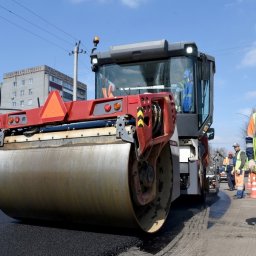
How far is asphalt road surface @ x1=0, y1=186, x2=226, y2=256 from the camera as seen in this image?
4.20 metres

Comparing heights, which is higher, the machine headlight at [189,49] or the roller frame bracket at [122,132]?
the machine headlight at [189,49]

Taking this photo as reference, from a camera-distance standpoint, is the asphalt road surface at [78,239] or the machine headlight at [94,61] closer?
the asphalt road surface at [78,239]

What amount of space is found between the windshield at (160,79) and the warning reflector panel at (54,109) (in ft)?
8.46

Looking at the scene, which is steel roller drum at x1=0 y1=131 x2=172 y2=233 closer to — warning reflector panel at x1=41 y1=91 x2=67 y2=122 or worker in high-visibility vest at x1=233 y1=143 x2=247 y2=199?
warning reflector panel at x1=41 y1=91 x2=67 y2=122

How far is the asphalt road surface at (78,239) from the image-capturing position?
4.20 m

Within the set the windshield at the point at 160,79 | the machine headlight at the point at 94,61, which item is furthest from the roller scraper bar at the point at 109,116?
the machine headlight at the point at 94,61

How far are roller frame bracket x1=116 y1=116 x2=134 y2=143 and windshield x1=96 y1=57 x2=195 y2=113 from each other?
2.94 metres

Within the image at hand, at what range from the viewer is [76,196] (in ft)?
15.1

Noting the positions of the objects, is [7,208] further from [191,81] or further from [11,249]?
[191,81]

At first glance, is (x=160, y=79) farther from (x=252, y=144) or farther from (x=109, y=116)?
(x=109, y=116)

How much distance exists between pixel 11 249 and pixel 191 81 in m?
4.32

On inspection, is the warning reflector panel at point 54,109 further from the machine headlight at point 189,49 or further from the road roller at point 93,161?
the machine headlight at point 189,49

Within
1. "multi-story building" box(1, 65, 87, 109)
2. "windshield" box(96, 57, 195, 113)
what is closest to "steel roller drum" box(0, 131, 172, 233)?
"windshield" box(96, 57, 195, 113)

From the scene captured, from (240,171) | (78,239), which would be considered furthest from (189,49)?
(240,171)
